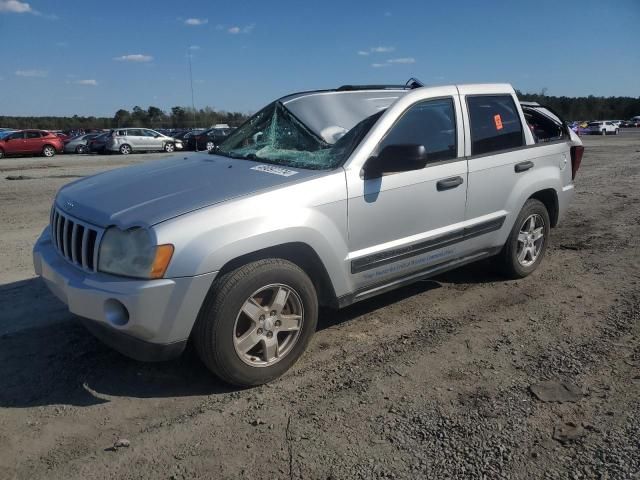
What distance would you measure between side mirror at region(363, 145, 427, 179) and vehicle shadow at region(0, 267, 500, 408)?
1.34m

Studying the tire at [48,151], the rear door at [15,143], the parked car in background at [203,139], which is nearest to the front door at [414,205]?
the rear door at [15,143]

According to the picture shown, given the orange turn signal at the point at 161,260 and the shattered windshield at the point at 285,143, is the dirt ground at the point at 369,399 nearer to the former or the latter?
the orange turn signal at the point at 161,260

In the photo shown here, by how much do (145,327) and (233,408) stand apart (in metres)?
0.71

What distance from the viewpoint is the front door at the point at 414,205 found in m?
3.63

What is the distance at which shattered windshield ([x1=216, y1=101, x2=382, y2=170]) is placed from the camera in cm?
374

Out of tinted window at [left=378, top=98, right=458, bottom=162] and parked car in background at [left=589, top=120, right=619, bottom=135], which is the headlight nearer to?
tinted window at [left=378, top=98, right=458, bottom=162]

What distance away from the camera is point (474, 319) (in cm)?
429

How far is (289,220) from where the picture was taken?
10.5 ft

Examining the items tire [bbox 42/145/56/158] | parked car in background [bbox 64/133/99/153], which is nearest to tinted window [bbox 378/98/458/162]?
tire [bbox 42/145/56/158]

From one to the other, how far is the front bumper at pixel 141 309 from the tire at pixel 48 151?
28882 millimetres

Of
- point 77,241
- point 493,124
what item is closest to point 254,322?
point 77,241

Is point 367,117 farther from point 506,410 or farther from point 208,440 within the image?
point 208,440

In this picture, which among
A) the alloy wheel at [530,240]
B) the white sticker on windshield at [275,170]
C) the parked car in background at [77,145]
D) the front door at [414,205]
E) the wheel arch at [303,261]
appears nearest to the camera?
the wheel arch at [303,261]

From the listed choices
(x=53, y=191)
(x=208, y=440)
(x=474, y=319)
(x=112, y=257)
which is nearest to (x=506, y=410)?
(x=474, y=319)
